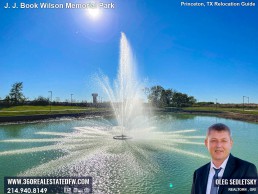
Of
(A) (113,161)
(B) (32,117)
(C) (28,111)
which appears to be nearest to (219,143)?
(A) (113,161)

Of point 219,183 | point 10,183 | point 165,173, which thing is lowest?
point 165,173

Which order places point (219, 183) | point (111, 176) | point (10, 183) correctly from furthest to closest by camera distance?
point (111, 176) → point (10, 183) → point (219, 183)

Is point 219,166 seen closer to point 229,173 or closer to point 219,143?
point 229,173

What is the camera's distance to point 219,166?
268 cm

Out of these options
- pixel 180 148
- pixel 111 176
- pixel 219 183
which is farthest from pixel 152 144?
pixel 219 183

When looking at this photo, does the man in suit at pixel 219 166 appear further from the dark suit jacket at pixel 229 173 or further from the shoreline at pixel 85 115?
the shoreline at pixel 85 115

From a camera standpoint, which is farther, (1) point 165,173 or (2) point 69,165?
(2) point 69,165

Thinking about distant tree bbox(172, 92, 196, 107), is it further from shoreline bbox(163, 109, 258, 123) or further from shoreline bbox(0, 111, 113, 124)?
shoreline bbox(0, 111, 113, 124)

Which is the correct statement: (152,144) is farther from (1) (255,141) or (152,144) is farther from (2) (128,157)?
(1) (255,141)

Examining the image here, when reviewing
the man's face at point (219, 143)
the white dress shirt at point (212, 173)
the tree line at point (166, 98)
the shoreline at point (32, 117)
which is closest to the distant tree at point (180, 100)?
the tree line at point (166, 98)

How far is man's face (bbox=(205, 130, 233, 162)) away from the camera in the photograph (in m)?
2.51

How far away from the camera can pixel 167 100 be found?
76688 mm

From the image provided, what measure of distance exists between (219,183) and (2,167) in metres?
13.5

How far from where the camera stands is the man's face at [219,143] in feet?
8.25
